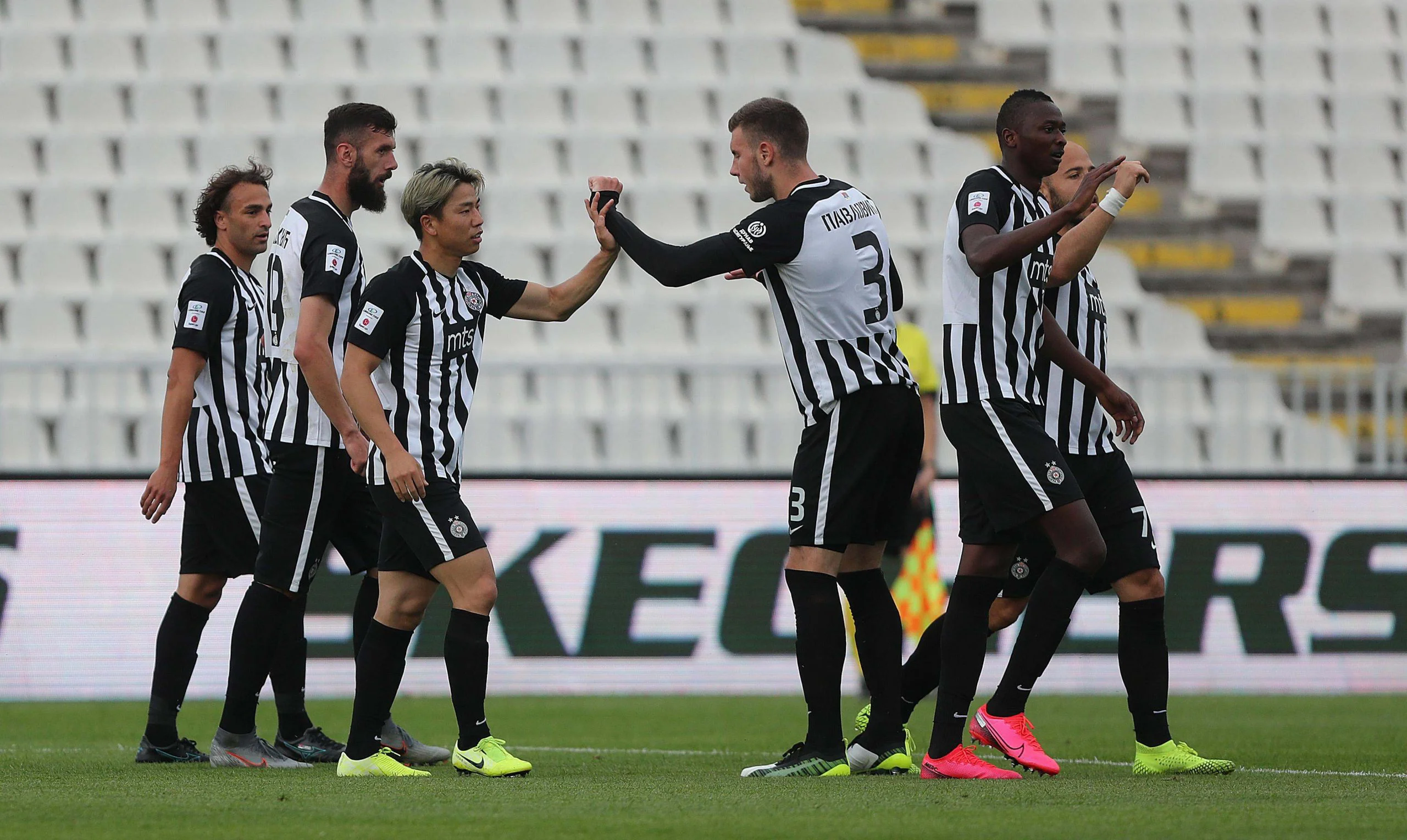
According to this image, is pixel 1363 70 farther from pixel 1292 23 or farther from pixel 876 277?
pixel 876 277

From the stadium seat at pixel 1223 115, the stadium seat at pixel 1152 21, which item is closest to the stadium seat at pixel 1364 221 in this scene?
the stadium seat at pixel 1223 115

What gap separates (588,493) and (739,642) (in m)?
1.19

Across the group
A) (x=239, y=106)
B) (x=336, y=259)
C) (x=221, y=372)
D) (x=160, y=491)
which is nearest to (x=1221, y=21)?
(x=239, y=106)

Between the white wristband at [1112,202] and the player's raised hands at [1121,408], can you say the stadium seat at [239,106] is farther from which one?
the white wristband at [1112,202]

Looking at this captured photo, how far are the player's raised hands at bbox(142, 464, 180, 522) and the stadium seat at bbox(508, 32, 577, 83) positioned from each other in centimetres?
888

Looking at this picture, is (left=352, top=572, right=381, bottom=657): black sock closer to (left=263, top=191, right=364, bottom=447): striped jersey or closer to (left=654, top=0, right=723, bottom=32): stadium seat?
(left=263, top=191, right=364, bottom=447): striped jersey

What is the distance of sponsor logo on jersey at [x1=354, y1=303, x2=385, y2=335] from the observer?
5367mm

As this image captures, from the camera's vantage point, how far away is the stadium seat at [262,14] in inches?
570

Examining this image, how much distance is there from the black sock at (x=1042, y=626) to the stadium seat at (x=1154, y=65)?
37.5ft

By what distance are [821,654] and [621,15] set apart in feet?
34.8

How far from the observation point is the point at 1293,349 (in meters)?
14.3

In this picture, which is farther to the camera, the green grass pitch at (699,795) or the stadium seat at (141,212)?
the stadium seat at (141,212)

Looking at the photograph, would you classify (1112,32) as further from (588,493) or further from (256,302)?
(256,302)

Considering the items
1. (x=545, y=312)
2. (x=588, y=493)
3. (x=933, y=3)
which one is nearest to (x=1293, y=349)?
(x=933, y=3)
